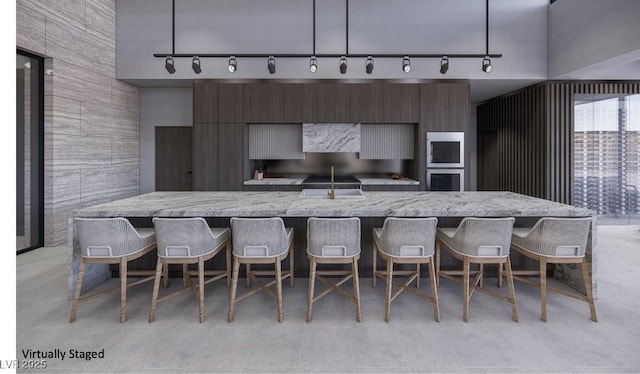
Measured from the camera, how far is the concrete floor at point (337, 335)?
1943 mm

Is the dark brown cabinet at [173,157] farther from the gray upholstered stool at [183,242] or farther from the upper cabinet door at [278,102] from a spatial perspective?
the gray upholstered stool at [183,242]

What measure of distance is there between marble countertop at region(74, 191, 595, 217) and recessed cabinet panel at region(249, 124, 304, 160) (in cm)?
261

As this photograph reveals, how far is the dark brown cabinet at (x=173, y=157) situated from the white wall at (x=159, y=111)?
11 centimetres

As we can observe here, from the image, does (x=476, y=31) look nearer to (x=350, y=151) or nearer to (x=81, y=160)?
(x=350, y=151)

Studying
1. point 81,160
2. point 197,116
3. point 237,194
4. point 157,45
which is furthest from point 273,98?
point 81,160

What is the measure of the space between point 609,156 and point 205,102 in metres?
6.64

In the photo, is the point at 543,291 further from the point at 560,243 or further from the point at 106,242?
the point at 106,242

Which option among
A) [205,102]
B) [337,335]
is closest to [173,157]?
[205,102]

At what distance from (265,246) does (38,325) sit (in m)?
1.69

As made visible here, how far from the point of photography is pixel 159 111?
6.07 m

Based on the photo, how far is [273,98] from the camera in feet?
17.4

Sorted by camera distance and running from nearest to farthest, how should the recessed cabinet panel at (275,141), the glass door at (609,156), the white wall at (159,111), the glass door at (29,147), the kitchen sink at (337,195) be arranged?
1. the kitchen sink at (337,195)
2. the glass door at (29,147)
3. the glass door at (609,156)
4. the recessed cabinet panel at (275,141)
5. the white wall at (159,111)

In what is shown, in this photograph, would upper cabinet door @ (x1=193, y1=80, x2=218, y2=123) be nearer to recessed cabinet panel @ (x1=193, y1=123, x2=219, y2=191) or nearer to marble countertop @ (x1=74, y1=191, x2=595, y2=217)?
recessed cabinet panel @ (x1=193, y1=123, x2=219, y2=191)

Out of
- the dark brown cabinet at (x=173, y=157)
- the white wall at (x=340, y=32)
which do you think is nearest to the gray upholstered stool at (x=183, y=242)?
the white wall at (x=340, y=32)
